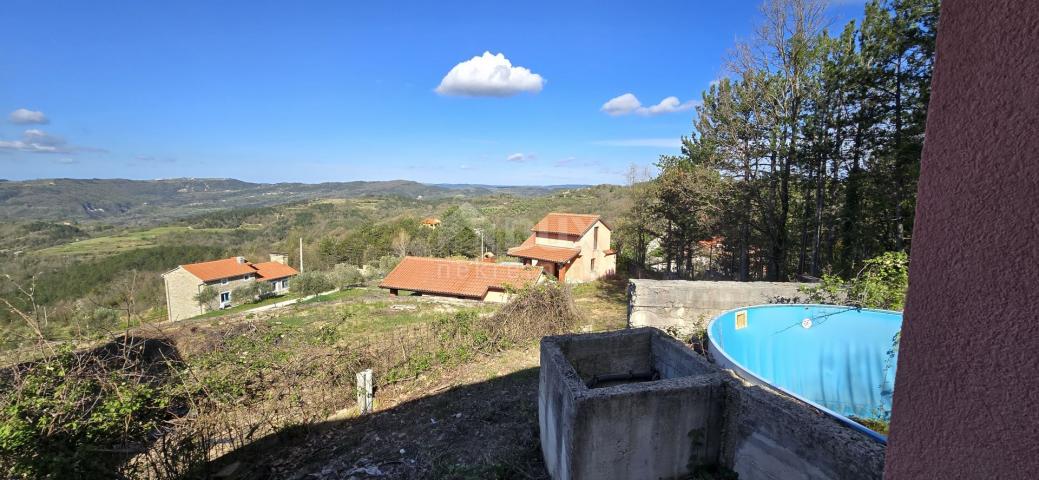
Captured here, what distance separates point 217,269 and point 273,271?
5.34 meters

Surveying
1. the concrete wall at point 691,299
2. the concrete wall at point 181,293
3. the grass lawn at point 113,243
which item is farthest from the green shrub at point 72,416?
the grass lawn at point 113,243

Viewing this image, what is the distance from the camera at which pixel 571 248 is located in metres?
24.2

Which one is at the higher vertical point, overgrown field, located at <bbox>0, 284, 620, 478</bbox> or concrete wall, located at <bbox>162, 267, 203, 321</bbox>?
overgrown field, located at <bbox>0, 284, 620, 478</bbox>

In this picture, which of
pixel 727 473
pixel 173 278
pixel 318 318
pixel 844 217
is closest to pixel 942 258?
pixel 727 473

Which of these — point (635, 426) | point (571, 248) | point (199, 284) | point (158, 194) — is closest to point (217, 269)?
point (199, 284)

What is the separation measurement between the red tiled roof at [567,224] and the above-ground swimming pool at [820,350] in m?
18.8

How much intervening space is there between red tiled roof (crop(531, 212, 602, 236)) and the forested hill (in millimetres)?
71714

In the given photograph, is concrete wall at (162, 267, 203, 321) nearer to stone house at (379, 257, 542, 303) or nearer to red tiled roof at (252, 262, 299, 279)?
red tiled roof at (252, 262, 299, 279)

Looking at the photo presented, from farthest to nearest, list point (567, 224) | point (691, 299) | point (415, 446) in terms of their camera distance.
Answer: point (567, 224) → point (691, 299) → point (415, 446)

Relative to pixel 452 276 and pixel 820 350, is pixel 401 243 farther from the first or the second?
pixel 820 350

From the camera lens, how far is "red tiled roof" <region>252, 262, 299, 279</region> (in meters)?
37.3

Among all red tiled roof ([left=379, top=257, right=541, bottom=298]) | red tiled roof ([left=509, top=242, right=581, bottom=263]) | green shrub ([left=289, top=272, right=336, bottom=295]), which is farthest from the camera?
green shrub ([left=289, top=272, right=336, bottom=295])

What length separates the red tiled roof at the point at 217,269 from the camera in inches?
1255

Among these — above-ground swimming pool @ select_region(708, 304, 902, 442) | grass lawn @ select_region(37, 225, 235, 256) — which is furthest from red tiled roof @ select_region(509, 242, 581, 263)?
grass lawn @ select_region(37, 225, 235, 256)
